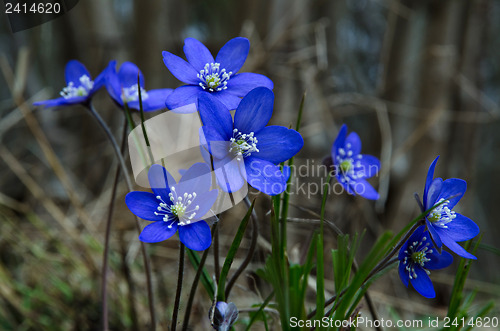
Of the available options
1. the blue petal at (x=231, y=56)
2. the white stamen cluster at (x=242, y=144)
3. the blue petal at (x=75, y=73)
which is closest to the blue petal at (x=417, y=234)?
the white stamen cluster at (x=242, y=144)

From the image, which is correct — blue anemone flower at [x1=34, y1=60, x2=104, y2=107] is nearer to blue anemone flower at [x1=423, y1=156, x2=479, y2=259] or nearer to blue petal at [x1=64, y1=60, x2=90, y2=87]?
blue petal at [x1=64, y1=60, x2=90, y2=87]

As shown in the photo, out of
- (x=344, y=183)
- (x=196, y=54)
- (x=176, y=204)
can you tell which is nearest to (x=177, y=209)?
(x=176, y=204)

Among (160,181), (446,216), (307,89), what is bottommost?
(307,89)

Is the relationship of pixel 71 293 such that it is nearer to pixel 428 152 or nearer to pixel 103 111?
pixel 103 111

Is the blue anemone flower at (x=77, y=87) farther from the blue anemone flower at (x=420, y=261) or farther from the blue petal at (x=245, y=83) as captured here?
the blue anemone flower at (x=420, y=261)

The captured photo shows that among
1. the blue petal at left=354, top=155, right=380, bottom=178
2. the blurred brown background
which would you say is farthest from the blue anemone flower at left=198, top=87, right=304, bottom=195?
the blurred brown background

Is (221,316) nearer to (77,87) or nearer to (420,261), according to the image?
(420,261)
